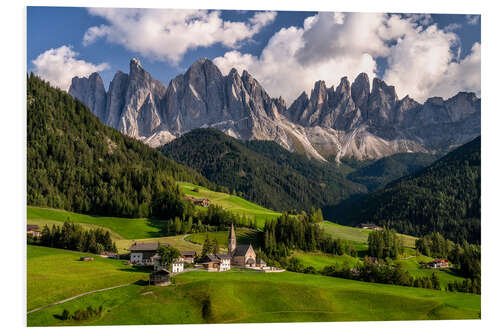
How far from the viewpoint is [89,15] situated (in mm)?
38094

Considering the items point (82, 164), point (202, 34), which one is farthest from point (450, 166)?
point (202, 34)

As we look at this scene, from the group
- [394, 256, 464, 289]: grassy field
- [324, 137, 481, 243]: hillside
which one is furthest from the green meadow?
[324, 137, 481, 243]: hillside

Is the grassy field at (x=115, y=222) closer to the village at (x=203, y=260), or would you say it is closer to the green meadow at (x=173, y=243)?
the green meadow at (x=173, y=243)

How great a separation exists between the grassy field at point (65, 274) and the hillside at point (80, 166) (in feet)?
77.4

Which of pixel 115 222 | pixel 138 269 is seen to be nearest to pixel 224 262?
pixel 138 269

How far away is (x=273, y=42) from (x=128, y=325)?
30775 millimetres

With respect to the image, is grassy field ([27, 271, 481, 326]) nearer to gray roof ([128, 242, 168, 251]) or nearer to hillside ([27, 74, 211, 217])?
gray roof ([128, 242, 168, 251])

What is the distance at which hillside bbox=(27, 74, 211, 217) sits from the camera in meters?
73.2

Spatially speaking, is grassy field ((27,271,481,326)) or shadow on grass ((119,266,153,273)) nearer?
grassy field ((27,271,481,326))

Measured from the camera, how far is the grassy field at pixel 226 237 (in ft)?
205

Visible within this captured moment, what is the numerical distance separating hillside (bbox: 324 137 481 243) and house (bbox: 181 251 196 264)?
76.6m

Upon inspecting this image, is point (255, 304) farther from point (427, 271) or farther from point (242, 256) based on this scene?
point (427, 271)

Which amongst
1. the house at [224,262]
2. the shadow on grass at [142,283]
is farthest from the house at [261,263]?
the shadow on grass at [142,283]

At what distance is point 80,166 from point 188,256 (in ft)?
134
